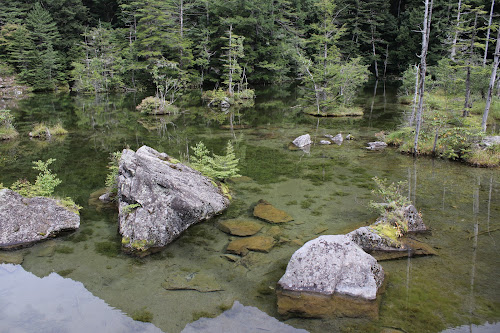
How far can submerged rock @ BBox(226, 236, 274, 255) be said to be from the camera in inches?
301

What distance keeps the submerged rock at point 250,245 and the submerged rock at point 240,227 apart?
275mm

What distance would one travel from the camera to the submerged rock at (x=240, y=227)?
27.7ft

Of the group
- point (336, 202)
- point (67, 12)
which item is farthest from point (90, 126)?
point (67, 12)

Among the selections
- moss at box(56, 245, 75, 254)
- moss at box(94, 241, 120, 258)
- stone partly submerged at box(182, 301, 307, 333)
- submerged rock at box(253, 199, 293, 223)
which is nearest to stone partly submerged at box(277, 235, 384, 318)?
stone partly submerged at box(182, 301, 307, 333)

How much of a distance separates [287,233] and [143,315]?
386 centimetres

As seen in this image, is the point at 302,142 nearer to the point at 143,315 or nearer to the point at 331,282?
the point at 331,282

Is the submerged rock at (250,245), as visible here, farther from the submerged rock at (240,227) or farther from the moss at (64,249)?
the moss at (64,249)

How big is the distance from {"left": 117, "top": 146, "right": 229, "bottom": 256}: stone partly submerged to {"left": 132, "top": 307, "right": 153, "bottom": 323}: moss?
194 cm

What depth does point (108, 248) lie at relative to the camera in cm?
789

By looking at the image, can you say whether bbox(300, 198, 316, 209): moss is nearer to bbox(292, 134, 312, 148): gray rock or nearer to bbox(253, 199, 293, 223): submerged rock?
bbox(253, 199, 293, 223): submerged rock

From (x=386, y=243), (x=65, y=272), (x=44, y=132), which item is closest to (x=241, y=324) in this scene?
(x=386, y=243)

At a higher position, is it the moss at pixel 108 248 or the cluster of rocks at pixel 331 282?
the cluster of rocks at pixel 331 282

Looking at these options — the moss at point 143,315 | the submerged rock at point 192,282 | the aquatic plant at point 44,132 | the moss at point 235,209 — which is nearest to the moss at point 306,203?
the moss at point 235,209

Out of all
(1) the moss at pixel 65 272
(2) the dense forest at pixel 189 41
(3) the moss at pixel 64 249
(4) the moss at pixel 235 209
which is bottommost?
(1) the moss at pixel 65 272
